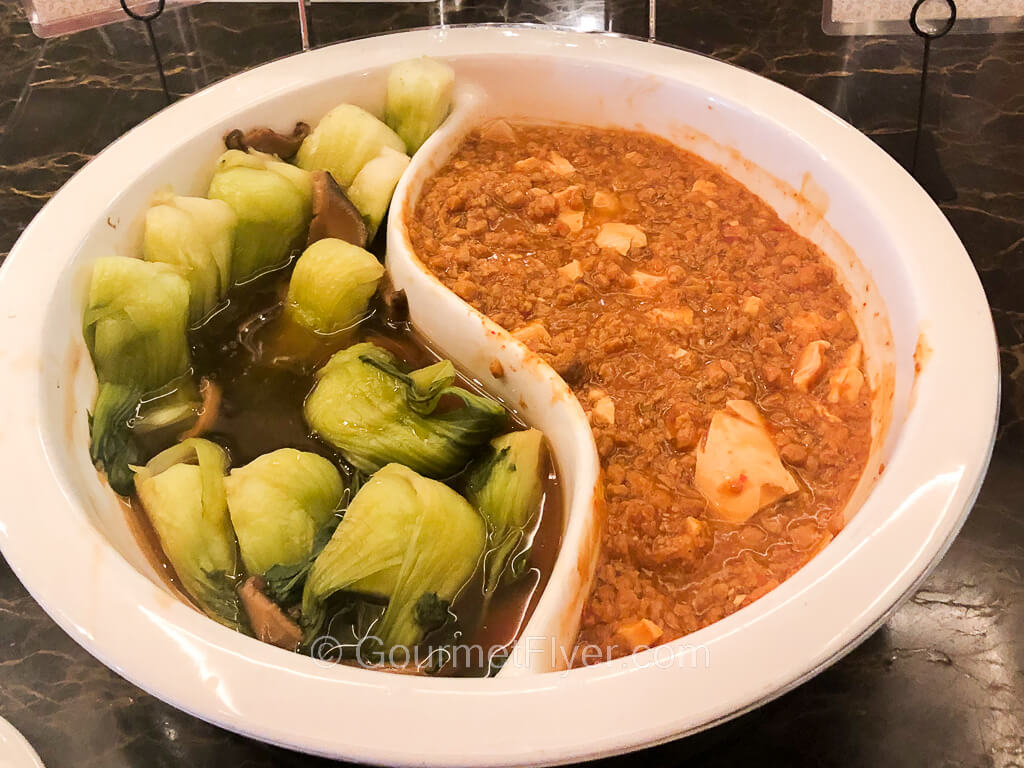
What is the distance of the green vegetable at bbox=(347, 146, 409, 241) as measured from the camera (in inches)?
86.2

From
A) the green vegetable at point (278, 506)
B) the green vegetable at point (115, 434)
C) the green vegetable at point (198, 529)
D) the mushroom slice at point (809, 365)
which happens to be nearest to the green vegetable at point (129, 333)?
the green vegetable at point (115, 434)

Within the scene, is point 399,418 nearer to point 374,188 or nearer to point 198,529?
point 198,529

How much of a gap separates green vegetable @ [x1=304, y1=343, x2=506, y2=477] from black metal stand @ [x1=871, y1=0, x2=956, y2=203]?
156 centimetres

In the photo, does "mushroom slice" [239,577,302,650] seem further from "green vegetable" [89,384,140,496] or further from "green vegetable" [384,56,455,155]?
"green vegetable" [384,56,455,155]

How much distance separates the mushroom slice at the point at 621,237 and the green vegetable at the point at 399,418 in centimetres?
59

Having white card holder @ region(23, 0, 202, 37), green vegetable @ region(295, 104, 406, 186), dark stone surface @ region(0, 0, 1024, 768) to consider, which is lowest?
dark stone surface @ region(0, 0, 1024, 768)

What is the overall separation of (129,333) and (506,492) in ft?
2.86

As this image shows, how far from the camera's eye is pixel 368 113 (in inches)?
93.8

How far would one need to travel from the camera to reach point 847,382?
1.76 meters

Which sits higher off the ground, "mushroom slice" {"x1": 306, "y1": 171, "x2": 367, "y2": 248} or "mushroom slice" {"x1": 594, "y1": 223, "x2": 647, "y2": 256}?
"mushroom slice" {"x1": 306, "y1": 171, "x2": 367, "y2": 248}

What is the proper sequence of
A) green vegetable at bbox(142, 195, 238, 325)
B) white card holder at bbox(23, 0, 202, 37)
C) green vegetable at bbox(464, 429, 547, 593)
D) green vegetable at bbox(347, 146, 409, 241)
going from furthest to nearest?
white card holder at bbox(23, 0, 202, 37) → green vegetable at bbox(347, 146, 409, 241) → green vegetable at bbox(142, 195, 238, 325) → green vegetable at bbox(464, 429, 547, 593)

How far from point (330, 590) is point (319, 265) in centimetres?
85

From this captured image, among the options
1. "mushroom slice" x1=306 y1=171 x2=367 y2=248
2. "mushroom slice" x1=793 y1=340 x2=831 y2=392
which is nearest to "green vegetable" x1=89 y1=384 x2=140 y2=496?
"mushroom slice" x1=306 y1=171 x2=367 y2=248

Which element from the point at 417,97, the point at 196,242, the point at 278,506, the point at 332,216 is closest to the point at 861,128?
the point at 417,97
